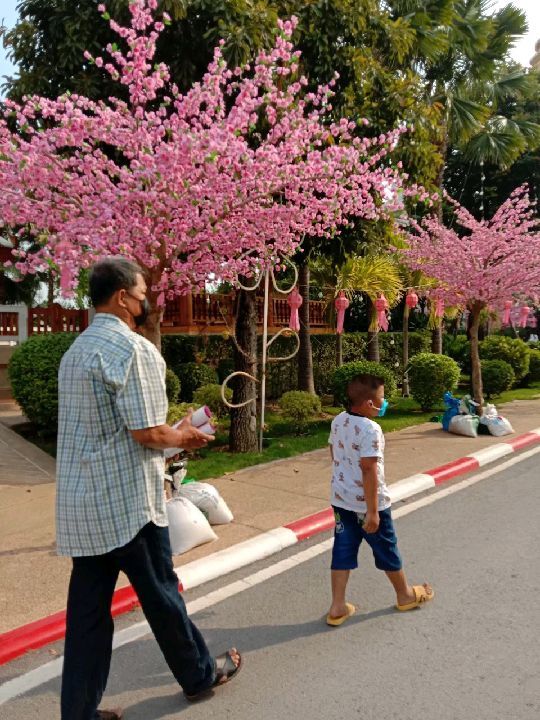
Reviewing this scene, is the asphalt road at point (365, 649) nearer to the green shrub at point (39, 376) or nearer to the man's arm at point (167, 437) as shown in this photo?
the man's arm at point (167, 437)

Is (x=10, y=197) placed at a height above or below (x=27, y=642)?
above

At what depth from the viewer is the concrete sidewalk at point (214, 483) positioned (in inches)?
163

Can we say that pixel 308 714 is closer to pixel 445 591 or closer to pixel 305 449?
pixel 445 591

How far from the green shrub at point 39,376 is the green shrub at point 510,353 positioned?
12875 mm

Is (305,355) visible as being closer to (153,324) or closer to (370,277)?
(370,277)

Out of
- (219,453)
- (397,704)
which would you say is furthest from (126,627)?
(219,453)

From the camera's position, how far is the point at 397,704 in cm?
279

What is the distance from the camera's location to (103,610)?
8.11ft

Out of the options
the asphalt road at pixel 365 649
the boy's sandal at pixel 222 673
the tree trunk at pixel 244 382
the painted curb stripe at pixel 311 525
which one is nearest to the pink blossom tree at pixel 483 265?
the tree trunk at pixel 244 382

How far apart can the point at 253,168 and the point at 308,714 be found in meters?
4.65

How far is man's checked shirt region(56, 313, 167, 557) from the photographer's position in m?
2.34

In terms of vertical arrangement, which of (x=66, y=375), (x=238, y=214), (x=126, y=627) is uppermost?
(x=238, y=214)

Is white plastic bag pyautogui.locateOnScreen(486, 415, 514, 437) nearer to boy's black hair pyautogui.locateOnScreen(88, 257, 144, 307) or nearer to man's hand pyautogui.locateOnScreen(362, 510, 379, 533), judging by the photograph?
man's hand pyautogui.locateOnScreen(362, 510, 379, 533)

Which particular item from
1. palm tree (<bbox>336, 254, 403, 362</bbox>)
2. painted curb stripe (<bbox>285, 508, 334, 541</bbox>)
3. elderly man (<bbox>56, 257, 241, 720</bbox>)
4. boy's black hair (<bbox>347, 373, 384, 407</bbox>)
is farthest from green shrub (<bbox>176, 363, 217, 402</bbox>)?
elderly man (<bbox>56, 257, 241, 720</bbox>)
